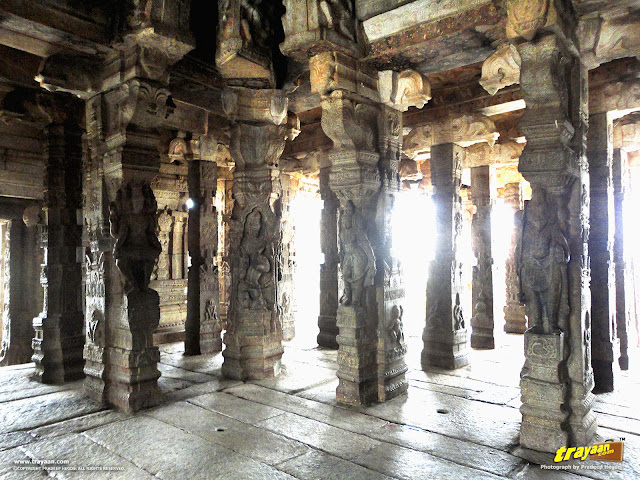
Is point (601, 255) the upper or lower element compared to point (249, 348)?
upper

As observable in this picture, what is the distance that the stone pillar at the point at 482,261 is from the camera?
9.73 meters

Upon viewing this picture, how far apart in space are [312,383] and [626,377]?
4795 millimetres

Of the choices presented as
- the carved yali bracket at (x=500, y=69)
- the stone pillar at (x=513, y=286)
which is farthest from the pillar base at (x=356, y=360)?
the stone pillar at (x=513, y=286)

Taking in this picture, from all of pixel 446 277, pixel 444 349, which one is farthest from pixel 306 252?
pixel 444 349

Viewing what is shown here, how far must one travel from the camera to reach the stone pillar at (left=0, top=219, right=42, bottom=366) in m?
11.6

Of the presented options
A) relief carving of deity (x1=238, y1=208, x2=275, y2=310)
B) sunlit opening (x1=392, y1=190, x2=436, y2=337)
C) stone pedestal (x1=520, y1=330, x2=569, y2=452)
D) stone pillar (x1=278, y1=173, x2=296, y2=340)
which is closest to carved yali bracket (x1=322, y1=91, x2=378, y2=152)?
relief carving of deity (x1=238, y1=208, x2=275, y2=310)

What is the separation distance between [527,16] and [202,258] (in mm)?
6962

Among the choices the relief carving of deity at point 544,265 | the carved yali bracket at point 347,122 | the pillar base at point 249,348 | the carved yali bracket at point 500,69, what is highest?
the carved yali bracket at point 500,69

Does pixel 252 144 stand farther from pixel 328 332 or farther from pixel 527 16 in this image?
pixel 328 332

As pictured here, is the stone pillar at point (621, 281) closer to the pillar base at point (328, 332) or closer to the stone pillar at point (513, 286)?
the stone pillar at point (513, 286)

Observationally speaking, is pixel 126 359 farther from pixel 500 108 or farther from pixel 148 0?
pixel 500 108

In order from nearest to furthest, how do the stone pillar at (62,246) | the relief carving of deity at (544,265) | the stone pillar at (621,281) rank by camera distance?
the relief carving of deity at (544,265) < the stone pillar at (62,246) < the stone pillar at (621,281)

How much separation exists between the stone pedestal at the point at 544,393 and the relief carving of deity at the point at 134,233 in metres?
4.45

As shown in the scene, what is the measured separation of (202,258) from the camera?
9.28 meters
